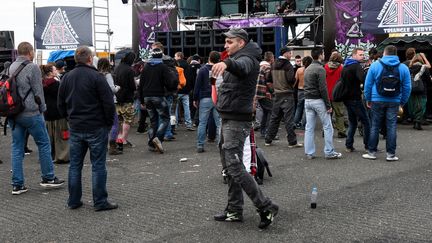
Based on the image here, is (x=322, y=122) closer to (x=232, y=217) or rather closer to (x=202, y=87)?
(x=202, y=87)

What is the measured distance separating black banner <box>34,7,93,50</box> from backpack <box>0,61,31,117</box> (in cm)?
1181

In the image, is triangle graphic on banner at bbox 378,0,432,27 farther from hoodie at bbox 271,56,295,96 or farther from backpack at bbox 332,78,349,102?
backpack at bbox 332,78,349,102

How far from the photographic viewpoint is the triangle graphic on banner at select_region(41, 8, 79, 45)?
18.5 meters

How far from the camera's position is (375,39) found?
52.0 ft

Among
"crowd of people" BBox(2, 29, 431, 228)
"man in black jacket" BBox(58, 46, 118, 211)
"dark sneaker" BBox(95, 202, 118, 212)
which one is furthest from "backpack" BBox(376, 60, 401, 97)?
"dark sneaker" BBox(95, 202, 118, 212)

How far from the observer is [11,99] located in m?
6.95

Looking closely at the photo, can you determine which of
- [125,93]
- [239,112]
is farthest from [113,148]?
[239,112]

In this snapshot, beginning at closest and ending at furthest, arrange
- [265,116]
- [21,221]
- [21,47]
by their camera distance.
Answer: [21,221], [21,47], [265,116]

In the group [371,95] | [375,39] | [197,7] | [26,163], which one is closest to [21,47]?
[26,163]

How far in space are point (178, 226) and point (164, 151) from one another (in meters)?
5.10

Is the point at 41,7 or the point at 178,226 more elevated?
the point at 41,7

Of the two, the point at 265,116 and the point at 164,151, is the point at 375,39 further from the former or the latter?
the point at 164,151

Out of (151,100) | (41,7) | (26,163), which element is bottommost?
(26,163)

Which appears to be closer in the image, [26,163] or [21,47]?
[21,47]
